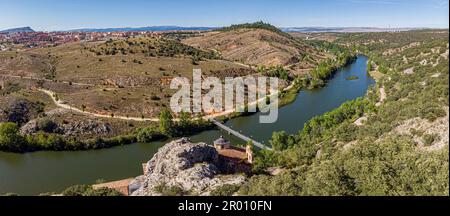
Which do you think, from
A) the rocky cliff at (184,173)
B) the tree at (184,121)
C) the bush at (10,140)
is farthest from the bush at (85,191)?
the tree at (184,121)

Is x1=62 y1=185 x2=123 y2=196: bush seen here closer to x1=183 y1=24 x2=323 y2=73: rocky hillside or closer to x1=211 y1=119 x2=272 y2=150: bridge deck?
x1=211 y1=119 x2=272 y2=150: bridge deck

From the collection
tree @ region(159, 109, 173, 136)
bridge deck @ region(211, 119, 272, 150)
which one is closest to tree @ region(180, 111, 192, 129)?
tree @ region(159, 109, 173, 136)

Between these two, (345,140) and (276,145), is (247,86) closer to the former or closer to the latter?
(276,145)

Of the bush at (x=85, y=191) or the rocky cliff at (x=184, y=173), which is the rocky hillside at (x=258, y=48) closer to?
the rocky cliff at (x=184, y=173)

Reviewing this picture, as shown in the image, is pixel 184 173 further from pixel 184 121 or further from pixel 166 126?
pixel 184 121

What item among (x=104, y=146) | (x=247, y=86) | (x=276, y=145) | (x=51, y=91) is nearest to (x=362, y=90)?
(x=247, y=86)
